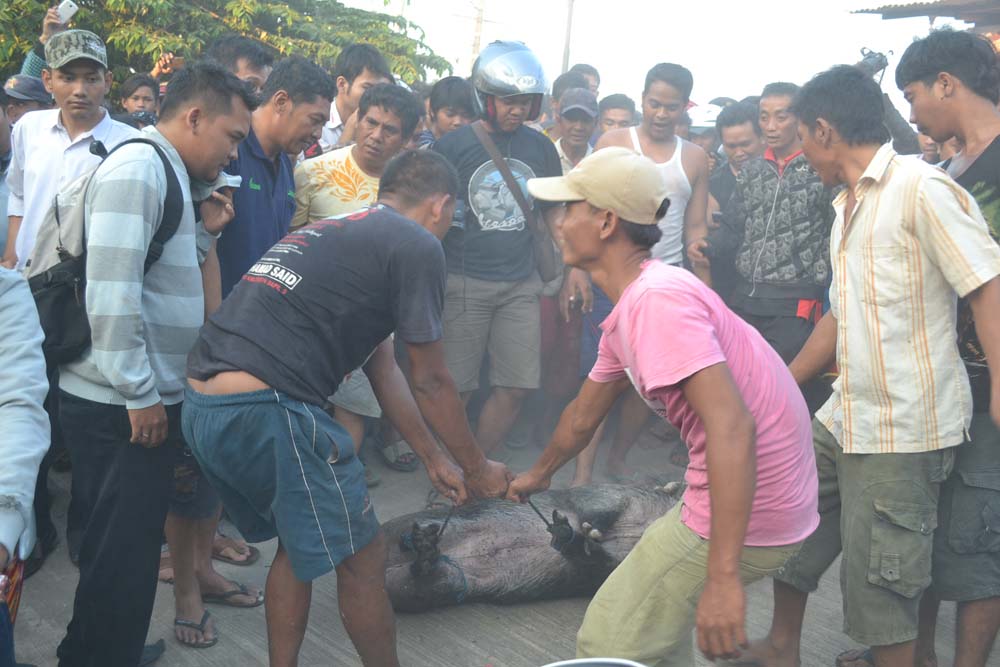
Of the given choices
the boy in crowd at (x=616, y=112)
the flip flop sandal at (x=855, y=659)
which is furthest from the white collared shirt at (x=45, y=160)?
the flip flop sandal at (x=855, y=659)

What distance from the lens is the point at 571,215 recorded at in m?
2.39

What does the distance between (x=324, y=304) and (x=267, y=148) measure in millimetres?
1311

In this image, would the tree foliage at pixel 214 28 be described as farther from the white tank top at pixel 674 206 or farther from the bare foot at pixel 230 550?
the bare foot at pixel 230 550

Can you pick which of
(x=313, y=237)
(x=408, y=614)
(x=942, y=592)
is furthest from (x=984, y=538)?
(x=313, y=237)

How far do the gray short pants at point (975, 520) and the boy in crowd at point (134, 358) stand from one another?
2647mm

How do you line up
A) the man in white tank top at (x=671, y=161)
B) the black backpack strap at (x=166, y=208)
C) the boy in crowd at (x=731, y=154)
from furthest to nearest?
the boy in crowd at (x=731, y=154), the man in white tank top at (x=671, y=161), the black backpack strap at (x=166, y=208)

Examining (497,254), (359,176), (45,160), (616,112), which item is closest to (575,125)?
(616,112)

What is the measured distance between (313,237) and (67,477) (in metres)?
2.89

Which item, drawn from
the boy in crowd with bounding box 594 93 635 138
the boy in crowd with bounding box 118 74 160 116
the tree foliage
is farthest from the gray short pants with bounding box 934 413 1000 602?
the tree foliage

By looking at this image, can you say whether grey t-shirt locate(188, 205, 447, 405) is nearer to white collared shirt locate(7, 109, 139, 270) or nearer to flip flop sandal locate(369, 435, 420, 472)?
white collared shirt locate(7, 109, 139, 270)

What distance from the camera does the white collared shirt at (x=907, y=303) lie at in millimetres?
2732

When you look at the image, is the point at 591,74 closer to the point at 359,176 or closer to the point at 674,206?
the point at 674,206

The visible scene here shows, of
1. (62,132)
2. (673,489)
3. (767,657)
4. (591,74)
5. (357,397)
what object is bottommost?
(767,657)

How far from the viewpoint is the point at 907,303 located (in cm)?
283
